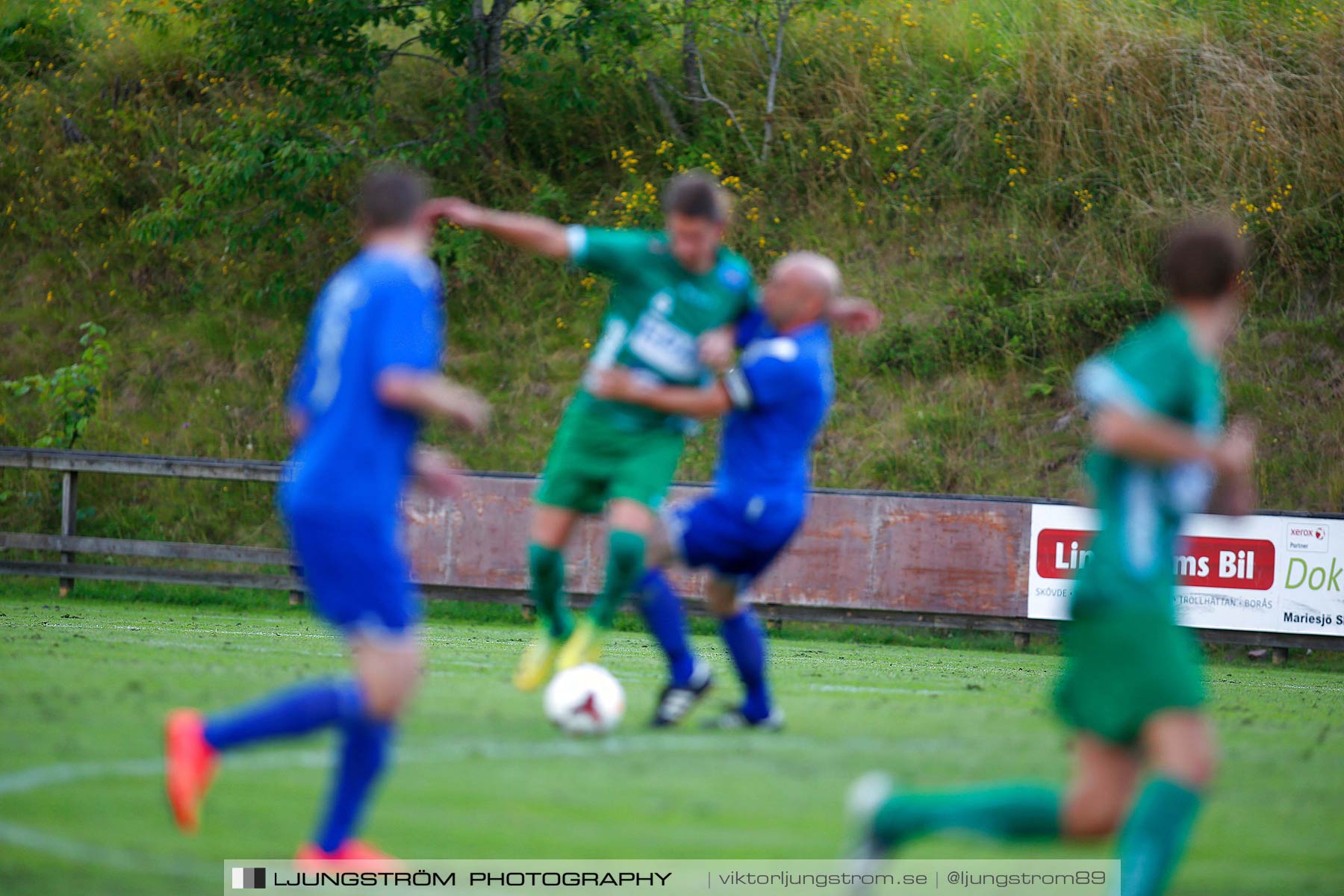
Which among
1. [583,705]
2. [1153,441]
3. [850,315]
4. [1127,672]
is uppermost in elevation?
[850,315]

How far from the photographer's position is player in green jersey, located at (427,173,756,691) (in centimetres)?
610

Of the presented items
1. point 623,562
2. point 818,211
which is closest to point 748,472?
point 623,562

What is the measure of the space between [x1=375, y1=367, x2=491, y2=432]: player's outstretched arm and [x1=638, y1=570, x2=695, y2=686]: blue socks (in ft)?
8.47

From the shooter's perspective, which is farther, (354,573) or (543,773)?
(543,773)

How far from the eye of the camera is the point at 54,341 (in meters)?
19.9

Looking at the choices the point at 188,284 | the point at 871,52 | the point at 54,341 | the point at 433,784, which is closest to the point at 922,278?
the point at 871,52

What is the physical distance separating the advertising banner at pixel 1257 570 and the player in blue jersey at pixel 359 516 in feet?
35.9

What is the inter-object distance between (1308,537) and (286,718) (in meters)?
12.2

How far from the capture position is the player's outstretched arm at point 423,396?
374 cm

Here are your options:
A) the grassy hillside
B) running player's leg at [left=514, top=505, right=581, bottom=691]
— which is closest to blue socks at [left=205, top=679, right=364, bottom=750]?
running player's leg at [left=514, top=505, right=581, bottom=691]

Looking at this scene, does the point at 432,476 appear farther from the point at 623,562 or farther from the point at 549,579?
the point at 549,579

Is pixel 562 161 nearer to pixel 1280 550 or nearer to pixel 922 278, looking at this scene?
pixel 922 278

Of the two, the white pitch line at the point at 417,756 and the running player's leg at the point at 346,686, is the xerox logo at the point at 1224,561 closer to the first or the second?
the white pitch line at the point at 417,756

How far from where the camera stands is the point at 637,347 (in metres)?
6.36
